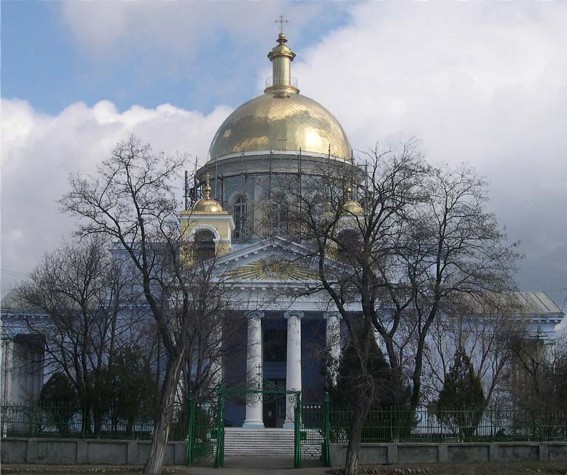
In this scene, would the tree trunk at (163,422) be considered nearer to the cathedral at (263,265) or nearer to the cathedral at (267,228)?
the cathedral at (263,265)

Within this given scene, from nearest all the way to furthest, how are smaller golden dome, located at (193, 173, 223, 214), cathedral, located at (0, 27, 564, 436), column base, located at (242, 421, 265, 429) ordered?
cathedral, located at (0, 27, 564, 436)
column base, located at (242, 421, 265, 429)
smaller golden dome, located at (193, 173, 223, 214)

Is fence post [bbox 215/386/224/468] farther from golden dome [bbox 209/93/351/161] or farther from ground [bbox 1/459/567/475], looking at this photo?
golden dome [bbox 209/93/351/161]

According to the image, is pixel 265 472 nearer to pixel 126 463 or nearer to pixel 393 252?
pixel 126 463

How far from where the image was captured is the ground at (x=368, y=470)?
73.8 ft

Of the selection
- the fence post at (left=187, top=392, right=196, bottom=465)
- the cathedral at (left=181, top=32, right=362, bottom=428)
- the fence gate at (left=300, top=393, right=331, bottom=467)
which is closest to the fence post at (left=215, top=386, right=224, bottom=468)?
the fence post at (left=187, top=392, right=196, bottom=465)

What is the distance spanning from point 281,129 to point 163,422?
106 ft

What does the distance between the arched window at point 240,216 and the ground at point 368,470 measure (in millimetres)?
27311

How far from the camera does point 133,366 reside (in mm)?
29719

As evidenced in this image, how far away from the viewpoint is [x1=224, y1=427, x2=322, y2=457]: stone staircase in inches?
1048

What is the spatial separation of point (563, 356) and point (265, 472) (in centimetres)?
1853

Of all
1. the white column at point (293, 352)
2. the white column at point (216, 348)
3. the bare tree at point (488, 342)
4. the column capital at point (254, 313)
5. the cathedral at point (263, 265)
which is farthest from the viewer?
the white column at point (293, 352)

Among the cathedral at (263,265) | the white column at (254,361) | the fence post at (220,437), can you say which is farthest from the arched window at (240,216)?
the fence post at (220,437)

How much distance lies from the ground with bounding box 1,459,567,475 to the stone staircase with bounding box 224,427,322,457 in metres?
2.18

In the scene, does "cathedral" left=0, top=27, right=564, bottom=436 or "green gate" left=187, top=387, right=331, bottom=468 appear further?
"cathedral" left=0, top=27, right=564, bottom=436
